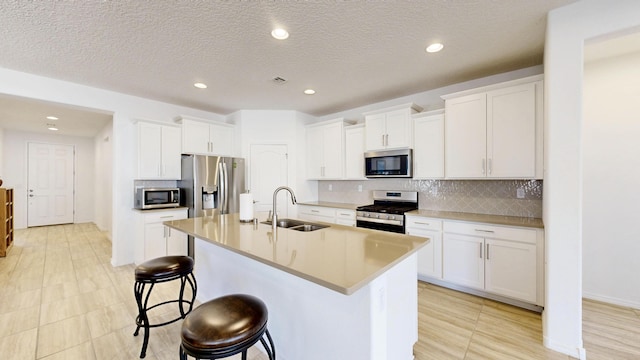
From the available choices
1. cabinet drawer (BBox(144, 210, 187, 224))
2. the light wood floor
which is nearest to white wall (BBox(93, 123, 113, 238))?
the light wood floor

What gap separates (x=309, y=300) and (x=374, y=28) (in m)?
2.19

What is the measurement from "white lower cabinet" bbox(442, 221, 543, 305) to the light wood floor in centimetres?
19

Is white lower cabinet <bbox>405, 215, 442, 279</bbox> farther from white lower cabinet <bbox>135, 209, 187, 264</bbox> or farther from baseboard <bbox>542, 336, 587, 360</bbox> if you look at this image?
white lower cabinet <bbox>135, 209, 187, 264</bbox>

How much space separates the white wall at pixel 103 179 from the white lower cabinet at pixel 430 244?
6.02 meters

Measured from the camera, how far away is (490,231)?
2654mm

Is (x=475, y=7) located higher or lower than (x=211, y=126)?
higher

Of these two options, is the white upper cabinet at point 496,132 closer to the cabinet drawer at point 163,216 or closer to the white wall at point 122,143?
the cabinet drawer at point 163,216

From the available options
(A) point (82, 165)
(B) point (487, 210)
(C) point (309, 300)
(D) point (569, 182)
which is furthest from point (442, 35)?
(A) point (82, 165)

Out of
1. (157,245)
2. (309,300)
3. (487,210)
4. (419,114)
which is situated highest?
(419,114)

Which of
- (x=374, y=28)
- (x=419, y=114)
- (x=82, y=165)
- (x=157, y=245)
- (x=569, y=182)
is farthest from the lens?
(x=82, y=165)

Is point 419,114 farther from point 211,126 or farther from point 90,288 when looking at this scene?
point 90,288

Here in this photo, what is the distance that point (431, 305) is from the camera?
262 centimetres

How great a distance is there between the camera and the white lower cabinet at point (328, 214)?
388cm

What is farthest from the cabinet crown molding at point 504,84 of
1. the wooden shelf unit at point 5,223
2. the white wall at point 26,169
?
the white wall at point 26,169
